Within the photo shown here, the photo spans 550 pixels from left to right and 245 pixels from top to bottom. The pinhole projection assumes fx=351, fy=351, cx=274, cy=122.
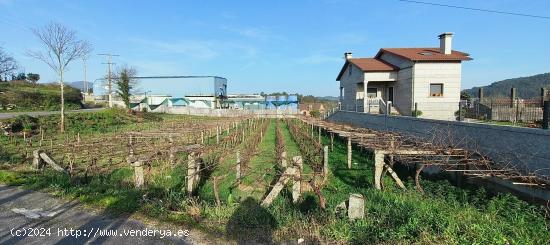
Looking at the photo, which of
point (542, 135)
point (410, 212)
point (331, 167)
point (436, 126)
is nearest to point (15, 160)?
point (331, 167)

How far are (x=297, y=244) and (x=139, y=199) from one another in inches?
112

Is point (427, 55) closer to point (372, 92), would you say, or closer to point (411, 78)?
point (411, 78)

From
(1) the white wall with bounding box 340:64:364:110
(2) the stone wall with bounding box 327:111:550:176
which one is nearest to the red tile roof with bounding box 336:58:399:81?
(1) the white wall with bounding box 340:64:364:110

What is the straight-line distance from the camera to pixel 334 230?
13.4ft

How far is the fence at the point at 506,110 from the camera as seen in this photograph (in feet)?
51.0

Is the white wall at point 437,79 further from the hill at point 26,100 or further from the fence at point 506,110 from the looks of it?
the hill at point 26,100

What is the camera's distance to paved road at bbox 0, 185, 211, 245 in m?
4.16

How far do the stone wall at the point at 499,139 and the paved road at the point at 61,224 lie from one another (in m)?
6.74

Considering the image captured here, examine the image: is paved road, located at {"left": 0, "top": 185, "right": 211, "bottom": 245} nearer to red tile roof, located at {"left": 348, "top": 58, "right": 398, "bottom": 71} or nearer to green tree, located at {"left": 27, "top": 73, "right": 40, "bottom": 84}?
red tile roof, located at {"left": 348, "top": 58, "right": 398, "bottom": 71}

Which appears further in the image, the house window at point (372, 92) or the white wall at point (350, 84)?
the house window at point (372, 92)

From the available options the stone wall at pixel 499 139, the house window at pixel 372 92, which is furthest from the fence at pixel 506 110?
the house window at pixel 372 92

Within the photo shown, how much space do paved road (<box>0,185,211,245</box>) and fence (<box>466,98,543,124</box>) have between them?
14769 millimetres

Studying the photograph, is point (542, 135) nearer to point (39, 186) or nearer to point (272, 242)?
point (272, 242)

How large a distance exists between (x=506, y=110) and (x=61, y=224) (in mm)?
18836
